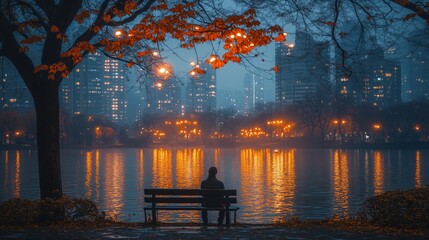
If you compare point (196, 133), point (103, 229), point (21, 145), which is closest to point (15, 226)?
point (103, 229)

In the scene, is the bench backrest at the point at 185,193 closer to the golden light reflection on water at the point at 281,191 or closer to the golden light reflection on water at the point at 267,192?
the golden light reflection on water at the point at 281,191

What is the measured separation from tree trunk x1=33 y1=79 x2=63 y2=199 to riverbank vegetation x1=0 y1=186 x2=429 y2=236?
59 centimetres

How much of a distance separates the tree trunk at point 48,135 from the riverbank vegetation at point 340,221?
1.92 ft

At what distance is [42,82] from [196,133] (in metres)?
177

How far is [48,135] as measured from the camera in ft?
47.5

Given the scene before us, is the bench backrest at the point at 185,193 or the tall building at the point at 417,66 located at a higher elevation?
the tall building at the point at 417,66

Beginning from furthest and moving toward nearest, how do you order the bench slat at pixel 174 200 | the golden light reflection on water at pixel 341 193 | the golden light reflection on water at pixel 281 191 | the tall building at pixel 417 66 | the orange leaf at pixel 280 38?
1. the golden light reflection on water at pixel 281 191
2. the golden light reflection on water at pixel 341 193
3. the tall building at pixel 417 66
4. the bench slat at pixel 174 200
5. the orange leaf at pixel 280 38

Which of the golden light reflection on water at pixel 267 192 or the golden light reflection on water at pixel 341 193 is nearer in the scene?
the golden light reflection on water at pixel 341 193

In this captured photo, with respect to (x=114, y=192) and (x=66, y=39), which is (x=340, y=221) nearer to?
(x=66, y=39)

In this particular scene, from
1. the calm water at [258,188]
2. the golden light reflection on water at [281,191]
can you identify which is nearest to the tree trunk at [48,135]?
the calm water at [258,188]

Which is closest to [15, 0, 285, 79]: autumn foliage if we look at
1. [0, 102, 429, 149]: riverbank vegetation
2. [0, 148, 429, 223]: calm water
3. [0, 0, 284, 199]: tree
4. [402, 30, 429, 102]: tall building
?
[0, 0, 284, 199]: tree

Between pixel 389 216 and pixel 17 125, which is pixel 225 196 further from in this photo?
pixel 17 125

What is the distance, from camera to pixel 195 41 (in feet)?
46.5

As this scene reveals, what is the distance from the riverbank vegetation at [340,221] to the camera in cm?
1259
